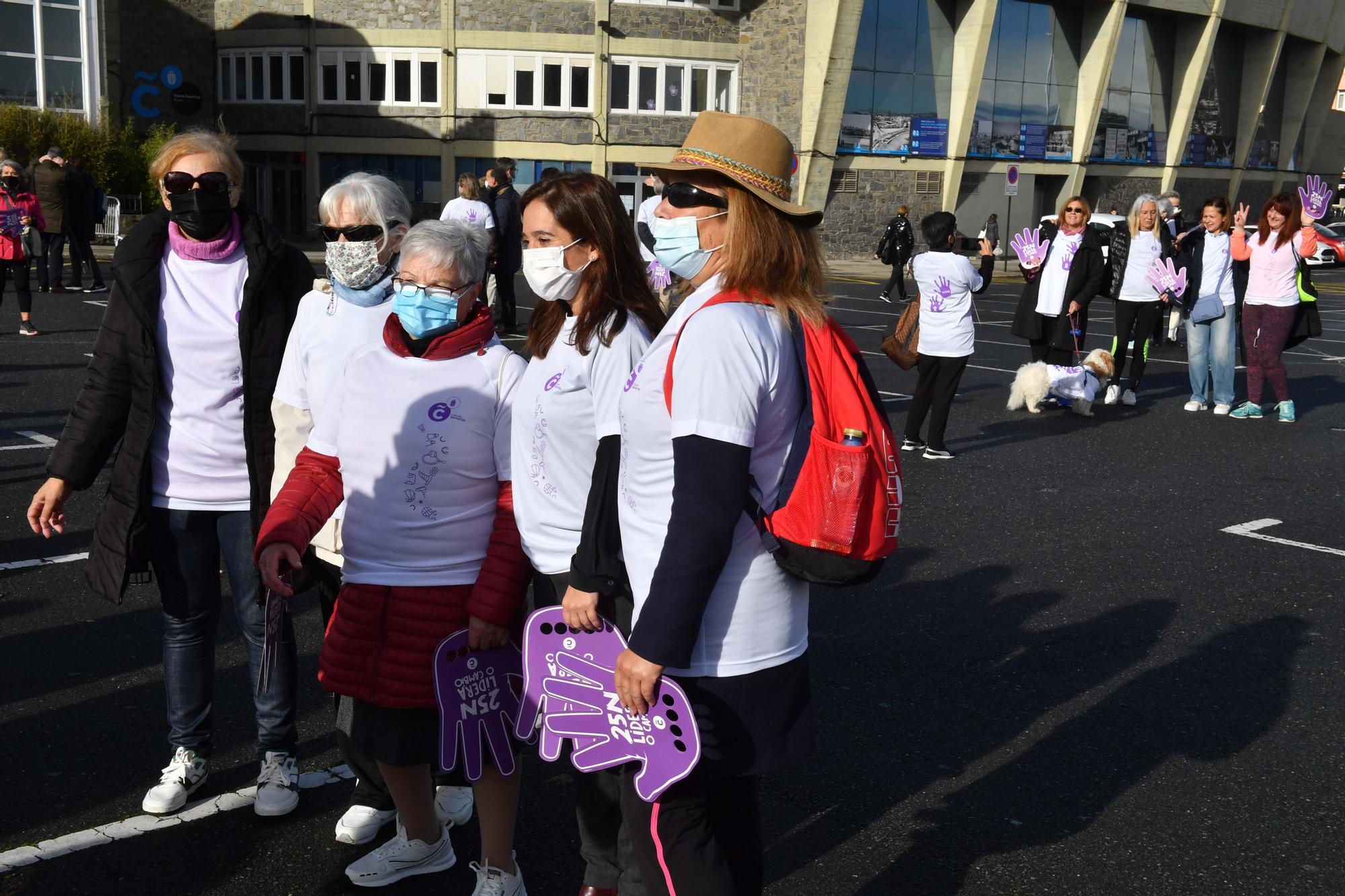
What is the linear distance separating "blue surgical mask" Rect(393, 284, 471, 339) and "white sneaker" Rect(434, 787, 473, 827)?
1441mm

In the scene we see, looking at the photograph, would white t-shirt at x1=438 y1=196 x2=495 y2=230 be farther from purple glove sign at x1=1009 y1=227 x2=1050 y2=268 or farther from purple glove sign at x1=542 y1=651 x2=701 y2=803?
purple glove sign at x1=542 y1=651 x2=701 y2=803

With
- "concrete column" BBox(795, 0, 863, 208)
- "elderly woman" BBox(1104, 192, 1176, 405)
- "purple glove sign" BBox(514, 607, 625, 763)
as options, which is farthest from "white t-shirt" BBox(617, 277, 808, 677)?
"concrete column" BBox(795, 0, 863, 208)

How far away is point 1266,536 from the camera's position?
25.0ft

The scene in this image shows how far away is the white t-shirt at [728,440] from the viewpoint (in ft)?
7.88

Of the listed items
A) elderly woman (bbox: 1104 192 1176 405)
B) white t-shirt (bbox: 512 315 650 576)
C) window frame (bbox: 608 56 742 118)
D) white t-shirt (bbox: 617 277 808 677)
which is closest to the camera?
white t-shirt (bbox: 617 277 808 677)

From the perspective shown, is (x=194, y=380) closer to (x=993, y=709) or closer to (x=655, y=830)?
(x=655, y=830)

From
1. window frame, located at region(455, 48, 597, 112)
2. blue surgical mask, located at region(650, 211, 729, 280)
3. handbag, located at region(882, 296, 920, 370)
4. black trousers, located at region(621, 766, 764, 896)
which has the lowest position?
black trousers, located at region(621, 766, 764, 896)

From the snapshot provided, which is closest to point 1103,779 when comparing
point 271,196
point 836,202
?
point 836,202

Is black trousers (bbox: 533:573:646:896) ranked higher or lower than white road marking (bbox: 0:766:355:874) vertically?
higher

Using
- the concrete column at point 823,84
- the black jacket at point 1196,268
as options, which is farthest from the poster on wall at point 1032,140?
the black jacket at point 1196,268

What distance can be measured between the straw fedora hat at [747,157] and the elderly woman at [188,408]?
5.11 ft

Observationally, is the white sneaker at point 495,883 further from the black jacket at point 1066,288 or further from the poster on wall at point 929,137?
the poster on wall at point 929,137

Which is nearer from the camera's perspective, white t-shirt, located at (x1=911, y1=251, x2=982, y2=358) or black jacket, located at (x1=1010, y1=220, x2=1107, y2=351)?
white t-shirt, located at (x1=911, y1=251, x2=982, y2=358)

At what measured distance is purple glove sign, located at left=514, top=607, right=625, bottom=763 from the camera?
8.90ft
